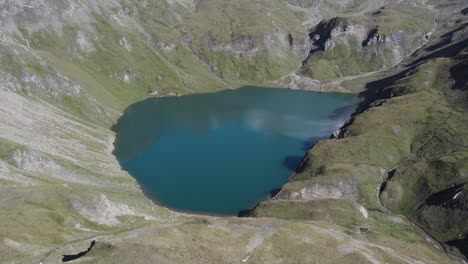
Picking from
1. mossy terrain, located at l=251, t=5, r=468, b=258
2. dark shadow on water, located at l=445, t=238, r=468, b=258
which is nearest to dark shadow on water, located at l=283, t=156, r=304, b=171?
mossy terrain, located at l=251, t=5, r=468, b=258

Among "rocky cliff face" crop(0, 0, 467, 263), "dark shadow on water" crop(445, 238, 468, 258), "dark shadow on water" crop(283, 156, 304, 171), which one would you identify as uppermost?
"rocky cliff face" crop(0, 0, 467, 263)

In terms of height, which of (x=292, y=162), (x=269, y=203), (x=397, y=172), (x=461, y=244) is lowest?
(x=461, y=244)

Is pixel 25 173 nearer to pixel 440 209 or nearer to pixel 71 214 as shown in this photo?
pixel 71 214

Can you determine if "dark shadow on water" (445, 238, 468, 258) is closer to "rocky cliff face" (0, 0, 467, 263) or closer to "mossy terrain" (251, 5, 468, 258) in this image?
"mossy terrain" (251, 5, 468, 258)

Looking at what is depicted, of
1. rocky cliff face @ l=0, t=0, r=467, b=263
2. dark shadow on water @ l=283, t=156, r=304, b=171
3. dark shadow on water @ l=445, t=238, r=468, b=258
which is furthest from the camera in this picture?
dark shadow on water @ l=283, t=156, r=304, b=171

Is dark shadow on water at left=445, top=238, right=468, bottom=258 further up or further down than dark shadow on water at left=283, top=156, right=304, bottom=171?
further down

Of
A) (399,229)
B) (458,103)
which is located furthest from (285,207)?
(458,103)

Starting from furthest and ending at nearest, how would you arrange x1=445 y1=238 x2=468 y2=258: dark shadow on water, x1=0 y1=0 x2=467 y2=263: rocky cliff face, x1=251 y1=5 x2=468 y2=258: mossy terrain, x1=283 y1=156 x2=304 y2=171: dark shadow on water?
1. x1=283 y1=156 x2=304 y2=171: dark shadow on water
2. x1=251 y1=5 x2=468 y2=258: mossy terrain
3. x1=445 y1=238 x2=468 y2=258: dark shadow on water
4. x1=0 y1=0 x2=467 y2=263: rocky cliff face

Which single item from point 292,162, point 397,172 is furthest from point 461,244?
point 292,162

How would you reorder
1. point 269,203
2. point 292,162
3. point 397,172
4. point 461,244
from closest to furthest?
point 461,244 → point 269,203 → point 397,172 → point 292,162

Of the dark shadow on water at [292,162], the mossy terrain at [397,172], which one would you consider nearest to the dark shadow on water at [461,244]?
the mossy terrain at [397,172]

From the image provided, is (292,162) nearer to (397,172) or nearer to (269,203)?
(397,172)

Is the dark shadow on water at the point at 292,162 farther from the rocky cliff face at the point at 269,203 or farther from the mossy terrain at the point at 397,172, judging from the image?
the rocky cliff face at the point at 269,203
